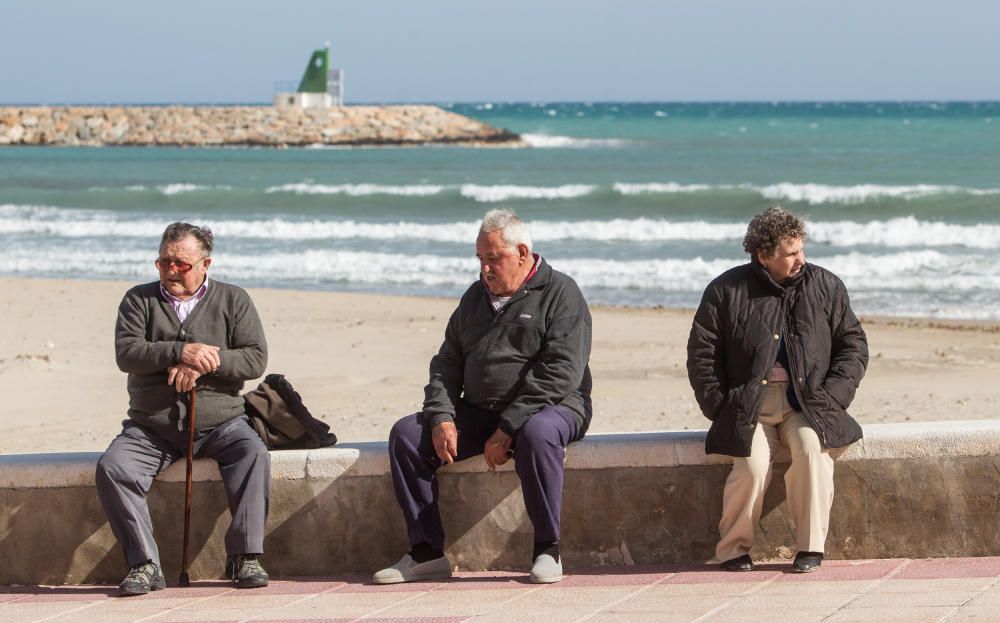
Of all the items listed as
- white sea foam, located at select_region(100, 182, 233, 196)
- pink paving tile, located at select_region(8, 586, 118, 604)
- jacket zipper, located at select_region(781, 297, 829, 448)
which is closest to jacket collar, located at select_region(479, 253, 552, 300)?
jacket zipper, located at select_region(781, 297, 829, 448)

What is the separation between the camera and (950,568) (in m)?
4.57

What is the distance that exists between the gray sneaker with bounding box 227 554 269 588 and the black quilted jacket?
61.4 inches

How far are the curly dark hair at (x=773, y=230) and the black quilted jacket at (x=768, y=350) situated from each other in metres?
0.08

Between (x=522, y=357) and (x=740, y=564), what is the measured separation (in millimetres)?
999

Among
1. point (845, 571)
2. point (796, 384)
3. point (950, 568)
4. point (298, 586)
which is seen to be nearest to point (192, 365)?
point (298, 586)

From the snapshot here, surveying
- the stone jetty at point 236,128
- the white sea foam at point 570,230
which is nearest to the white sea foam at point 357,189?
the white sea foam at point 570,230

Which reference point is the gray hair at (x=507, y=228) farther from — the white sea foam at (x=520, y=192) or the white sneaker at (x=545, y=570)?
the white sea foam at (x=520, y=192)

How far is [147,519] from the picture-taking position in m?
4.74

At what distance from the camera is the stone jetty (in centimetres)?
6856

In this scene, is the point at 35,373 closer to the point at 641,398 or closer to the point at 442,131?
the point at 641,398

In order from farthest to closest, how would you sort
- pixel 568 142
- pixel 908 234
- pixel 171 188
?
1. pixel 568 142
2. pixel 171 188
3. pixel 908 234

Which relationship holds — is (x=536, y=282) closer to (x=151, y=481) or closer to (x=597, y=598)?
(x=597, y=598)

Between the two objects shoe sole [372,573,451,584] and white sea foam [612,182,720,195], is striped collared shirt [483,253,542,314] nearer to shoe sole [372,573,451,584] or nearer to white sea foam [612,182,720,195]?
shoe sole [372,573,451,584]

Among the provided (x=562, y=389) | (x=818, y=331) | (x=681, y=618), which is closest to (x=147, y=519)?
(x=562, y=389)
